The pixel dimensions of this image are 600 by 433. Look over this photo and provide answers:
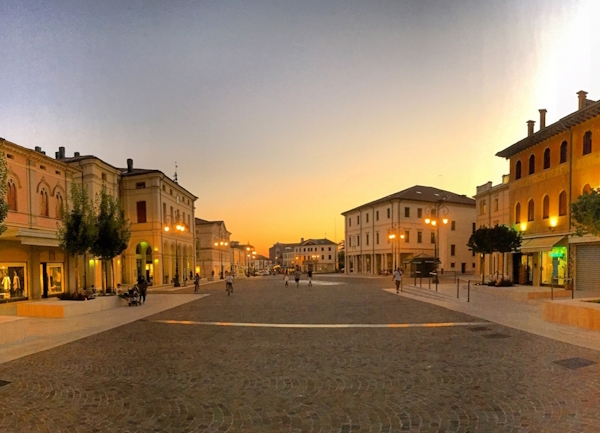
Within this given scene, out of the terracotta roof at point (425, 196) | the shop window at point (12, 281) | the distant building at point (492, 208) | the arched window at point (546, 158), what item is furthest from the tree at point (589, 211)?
the terracotta roof at point (425, 196)

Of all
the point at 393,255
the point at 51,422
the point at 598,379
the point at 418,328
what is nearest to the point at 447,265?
the point at 393,255

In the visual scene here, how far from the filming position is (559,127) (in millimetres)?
22781

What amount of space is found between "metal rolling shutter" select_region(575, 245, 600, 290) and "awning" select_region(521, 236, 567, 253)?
3.61 feet

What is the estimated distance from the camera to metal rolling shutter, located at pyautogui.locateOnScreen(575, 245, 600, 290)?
804 inches

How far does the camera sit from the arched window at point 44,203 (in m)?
24.0

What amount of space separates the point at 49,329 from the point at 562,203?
2714 cm

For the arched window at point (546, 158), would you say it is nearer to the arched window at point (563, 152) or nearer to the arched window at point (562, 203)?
the arched window at point (563, 152)

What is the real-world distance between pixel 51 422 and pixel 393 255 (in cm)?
5446

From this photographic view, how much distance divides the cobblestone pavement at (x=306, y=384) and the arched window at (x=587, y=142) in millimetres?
16179

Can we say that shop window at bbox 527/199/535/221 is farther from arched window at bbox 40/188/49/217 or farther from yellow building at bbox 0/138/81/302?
arched window at bbox 40/188/49/217

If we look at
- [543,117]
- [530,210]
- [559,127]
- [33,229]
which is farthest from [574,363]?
[33,229]

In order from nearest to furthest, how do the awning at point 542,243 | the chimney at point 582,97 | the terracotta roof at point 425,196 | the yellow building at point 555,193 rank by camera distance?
the yellow building at point 555,193
the awning at point 542,243
the chimney at point 582,97
the terracotta roof at point 425,196

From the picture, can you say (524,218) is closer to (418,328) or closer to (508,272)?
(508,272)

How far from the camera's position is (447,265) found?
58125 millimetres
